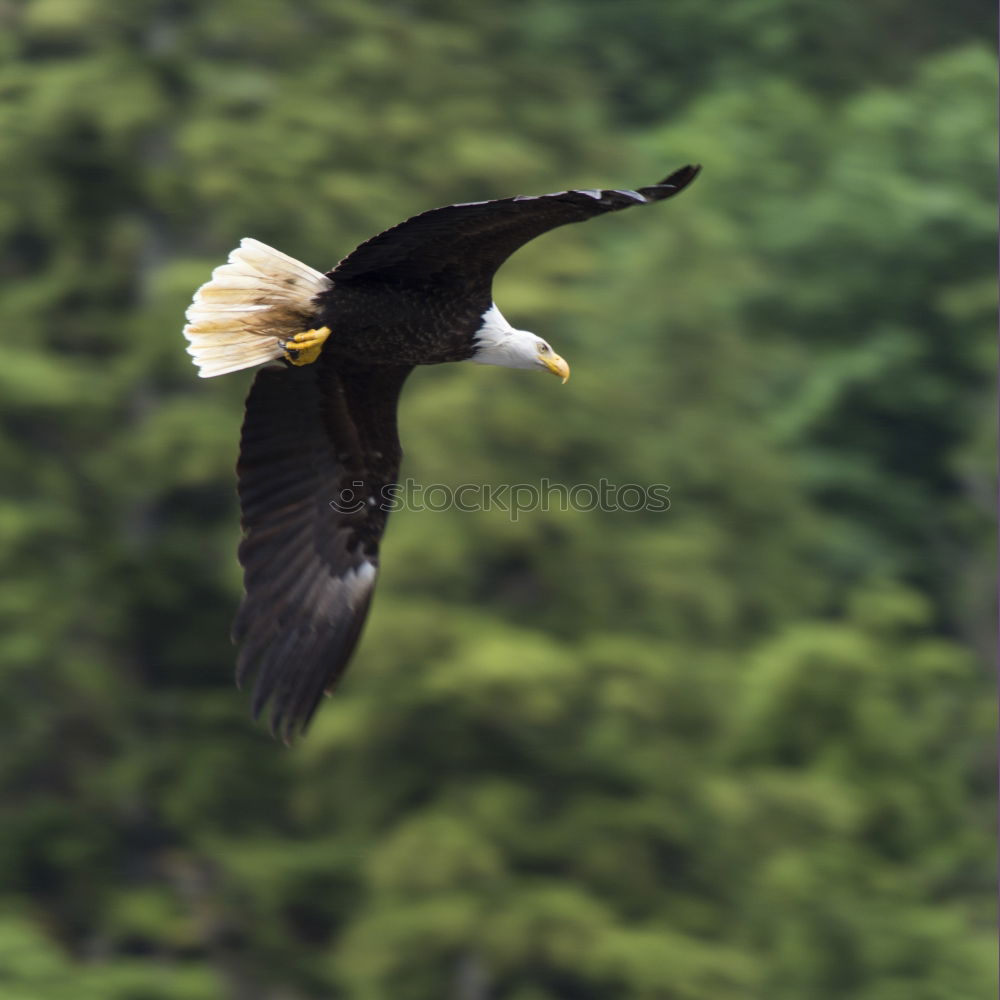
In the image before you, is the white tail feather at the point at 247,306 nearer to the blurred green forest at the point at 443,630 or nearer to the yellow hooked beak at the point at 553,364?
the yellow hooked beak at the point at 553,364

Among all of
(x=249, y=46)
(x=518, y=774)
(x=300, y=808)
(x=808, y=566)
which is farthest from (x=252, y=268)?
(x=808, y=566)

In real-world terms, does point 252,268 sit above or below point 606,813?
above

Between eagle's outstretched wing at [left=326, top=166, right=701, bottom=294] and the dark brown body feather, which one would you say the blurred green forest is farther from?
eagle's outstretched wing at [left=326, top=166, right=701, bottom=294]

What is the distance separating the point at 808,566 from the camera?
52.4 ft

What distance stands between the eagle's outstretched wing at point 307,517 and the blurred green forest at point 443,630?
13.7 ft

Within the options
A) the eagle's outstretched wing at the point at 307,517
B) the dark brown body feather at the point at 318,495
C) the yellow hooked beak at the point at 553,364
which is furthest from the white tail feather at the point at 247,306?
the yellow hooked beak at the point at 553,364

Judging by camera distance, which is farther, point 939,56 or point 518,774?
point 939,56

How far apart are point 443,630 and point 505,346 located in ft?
17.6

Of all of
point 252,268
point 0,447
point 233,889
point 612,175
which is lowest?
point 233,889

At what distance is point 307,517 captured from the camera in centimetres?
820

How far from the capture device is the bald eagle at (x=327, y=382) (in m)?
6.99

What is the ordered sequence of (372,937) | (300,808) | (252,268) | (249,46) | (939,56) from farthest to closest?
(939,56)
(249,46)
(300,808)
(372,937)
(252,268)

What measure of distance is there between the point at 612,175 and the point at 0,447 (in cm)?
499

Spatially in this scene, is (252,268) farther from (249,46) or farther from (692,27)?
(692,27)
